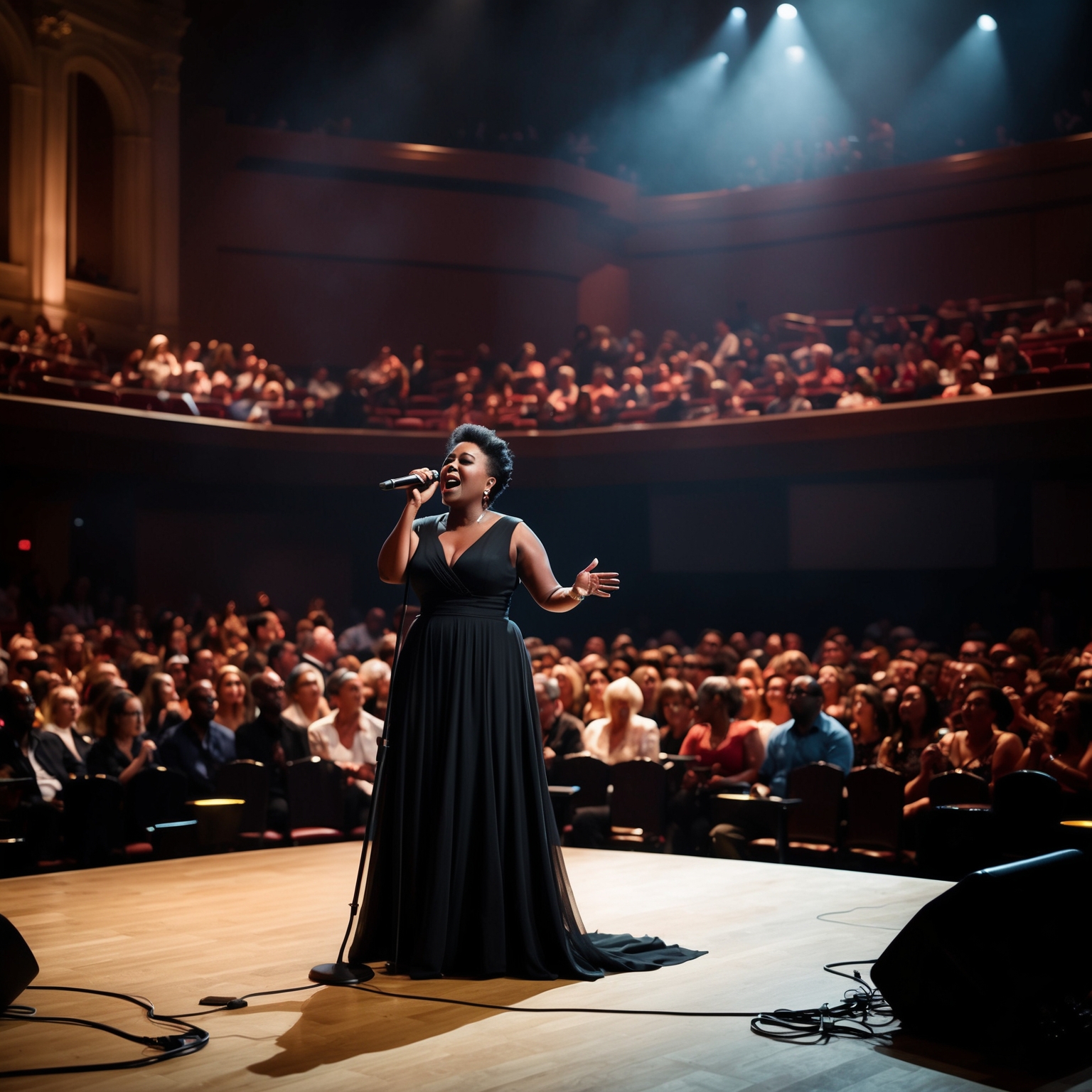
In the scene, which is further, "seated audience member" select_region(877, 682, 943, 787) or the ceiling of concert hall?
the ceiling of concert hall

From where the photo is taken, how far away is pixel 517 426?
45.3 ft

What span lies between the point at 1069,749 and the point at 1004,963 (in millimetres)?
2964

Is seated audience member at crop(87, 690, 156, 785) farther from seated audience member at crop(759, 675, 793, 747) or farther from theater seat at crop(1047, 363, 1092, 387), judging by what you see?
theater seat at crop(1047, 363, 1092, 387)

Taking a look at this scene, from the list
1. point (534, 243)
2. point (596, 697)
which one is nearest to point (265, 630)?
point (596, 697)

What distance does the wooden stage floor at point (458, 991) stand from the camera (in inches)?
106

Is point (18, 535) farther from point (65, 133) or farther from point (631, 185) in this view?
point (631, 185)

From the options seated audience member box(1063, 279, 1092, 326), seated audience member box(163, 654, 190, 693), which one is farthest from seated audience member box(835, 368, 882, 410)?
seated audience member box(163, 654, 190, 693)

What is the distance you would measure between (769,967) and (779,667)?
4047 mm

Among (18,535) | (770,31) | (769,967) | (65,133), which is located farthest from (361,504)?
(769,967)

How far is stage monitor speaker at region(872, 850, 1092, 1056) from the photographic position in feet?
9.27

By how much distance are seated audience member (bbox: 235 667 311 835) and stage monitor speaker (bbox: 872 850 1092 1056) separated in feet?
13.2

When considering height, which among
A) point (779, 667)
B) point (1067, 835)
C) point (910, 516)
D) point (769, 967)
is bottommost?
point (769, 967)

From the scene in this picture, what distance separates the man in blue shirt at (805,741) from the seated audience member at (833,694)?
46.6 inches

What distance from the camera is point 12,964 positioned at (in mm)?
3086
